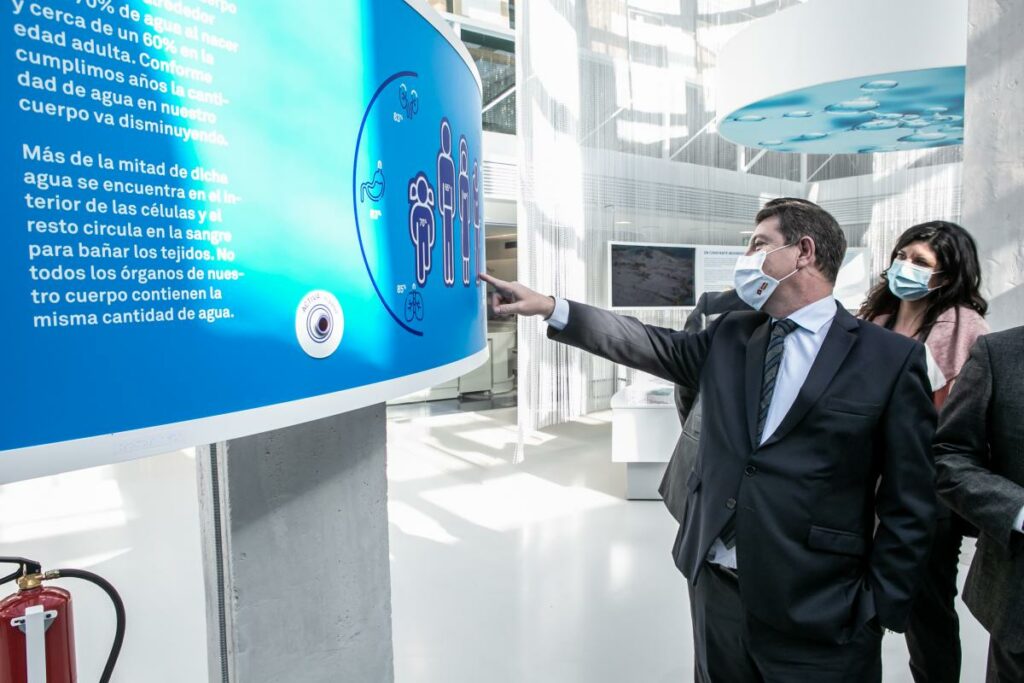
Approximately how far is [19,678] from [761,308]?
205cm

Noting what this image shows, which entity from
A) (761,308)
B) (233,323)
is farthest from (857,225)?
(233,323)

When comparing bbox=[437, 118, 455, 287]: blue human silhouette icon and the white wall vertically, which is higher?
bbox=[437, 118, 455, 287]: blue human silhouette icon

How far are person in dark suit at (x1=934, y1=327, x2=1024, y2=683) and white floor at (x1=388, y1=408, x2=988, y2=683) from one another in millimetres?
1814

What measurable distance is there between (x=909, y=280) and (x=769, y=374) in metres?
1.40

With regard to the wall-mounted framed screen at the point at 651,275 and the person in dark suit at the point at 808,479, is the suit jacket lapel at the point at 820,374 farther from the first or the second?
the wall-mounted framed screen at the point at 651,275

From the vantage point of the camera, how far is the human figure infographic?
4.35ft

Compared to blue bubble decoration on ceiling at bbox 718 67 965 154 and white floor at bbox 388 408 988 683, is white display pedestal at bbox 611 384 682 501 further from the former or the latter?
blue bubble decoration on ceiling at bbox 718 67 965 154

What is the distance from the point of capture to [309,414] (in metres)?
0.87

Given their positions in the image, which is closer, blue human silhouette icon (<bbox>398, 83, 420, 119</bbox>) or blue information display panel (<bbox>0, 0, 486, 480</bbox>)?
blue information display panel (<bbox>0, 0, 486, 480</bbox>)

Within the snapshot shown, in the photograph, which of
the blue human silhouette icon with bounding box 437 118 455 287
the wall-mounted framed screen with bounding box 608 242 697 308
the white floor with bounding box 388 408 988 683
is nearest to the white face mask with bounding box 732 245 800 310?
the blue human silhouette icon with bounding box 437 118 455 287

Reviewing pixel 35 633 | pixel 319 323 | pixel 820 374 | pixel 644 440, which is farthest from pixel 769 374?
pixel 644 440

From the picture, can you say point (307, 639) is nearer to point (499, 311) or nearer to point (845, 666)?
point (499, 311)

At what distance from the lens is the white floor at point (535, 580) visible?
339cm

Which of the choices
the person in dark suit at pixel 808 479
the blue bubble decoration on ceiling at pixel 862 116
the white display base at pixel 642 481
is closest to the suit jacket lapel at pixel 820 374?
the person in dark suit at pixel 808 479
